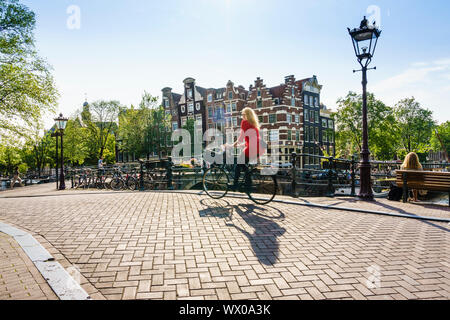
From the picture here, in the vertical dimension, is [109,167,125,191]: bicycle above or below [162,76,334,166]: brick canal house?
below

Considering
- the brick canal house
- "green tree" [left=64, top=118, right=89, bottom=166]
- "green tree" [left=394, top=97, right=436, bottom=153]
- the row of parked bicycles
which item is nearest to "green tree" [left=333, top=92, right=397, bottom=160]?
the brick canal house

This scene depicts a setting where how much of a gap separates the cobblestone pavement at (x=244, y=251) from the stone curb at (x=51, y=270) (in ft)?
0.48

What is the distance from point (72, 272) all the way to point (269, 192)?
179 inches

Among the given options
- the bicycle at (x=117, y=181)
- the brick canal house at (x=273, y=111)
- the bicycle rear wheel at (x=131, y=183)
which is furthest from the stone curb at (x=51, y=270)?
the brick canal house at (x=273, y=111)

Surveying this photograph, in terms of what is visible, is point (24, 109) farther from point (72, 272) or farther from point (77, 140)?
point (77, 140)

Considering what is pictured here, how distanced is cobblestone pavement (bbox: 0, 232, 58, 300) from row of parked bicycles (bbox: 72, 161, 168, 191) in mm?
8017

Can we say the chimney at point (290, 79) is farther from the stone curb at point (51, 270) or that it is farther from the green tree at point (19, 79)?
the stone curb at point (51, 270)

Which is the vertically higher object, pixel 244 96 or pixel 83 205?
pixel 244 96

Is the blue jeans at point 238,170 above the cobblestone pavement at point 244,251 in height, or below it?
above

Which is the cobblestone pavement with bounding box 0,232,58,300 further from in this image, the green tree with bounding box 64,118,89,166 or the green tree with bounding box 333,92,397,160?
the green tree with bounding box 64,118,89,166

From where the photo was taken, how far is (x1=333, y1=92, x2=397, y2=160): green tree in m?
35.3

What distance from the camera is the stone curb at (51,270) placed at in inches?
91.3

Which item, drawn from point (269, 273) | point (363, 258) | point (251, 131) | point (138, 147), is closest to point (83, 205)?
point (251, 131)
